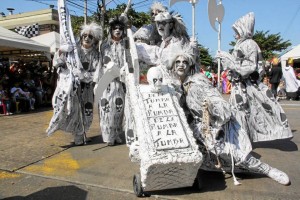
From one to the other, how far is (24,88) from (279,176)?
301 inches

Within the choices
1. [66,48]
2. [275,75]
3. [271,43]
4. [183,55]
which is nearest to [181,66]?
[183,55]

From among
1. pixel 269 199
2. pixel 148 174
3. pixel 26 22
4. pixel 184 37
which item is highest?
pixel 26 22

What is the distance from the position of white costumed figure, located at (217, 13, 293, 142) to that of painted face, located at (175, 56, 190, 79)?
949 mm

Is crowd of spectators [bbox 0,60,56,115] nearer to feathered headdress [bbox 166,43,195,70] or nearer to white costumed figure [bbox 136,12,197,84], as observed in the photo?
white costumed figure [bbox 136,12,197,84]

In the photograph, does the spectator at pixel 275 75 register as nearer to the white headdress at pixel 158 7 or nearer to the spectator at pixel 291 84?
the spectator at pixel 291 84

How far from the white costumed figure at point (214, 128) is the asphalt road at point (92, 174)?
169 mm

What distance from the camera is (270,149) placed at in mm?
4281

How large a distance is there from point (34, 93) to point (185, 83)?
7.13m

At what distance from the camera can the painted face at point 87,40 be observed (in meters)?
4.33

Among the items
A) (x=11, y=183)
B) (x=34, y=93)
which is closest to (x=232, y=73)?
(x=11, y=183)

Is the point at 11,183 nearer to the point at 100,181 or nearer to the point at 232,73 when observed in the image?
the point at 100,181

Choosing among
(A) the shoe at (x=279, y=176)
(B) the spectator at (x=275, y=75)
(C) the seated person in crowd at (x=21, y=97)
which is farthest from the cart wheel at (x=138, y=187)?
(B) the spectator at (x=275, y=75)

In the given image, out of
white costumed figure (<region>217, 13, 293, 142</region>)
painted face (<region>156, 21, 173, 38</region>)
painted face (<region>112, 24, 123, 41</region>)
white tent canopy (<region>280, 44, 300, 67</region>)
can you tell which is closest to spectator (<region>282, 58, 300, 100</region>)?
white tent canopy (<region>280, 44, 300, 67</region>)

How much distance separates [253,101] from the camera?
4129 millimetres
